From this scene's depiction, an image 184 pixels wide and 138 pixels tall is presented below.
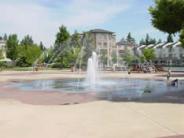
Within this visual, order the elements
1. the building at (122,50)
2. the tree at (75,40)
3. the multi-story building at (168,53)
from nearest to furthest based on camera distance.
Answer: the building at (122,50), the tree at (75,40), the multi-story building at (168,53)

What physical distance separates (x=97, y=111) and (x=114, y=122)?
249cm

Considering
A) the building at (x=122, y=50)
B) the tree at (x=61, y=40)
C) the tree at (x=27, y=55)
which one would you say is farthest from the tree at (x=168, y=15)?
the tree at (x=27, y=55)

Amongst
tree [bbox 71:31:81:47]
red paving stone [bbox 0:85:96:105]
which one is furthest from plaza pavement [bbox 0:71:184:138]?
tree [bbox 71:31:81:47]

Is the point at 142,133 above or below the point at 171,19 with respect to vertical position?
below

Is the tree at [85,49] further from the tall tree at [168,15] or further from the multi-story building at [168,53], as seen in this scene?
the tall tree at [168,15]

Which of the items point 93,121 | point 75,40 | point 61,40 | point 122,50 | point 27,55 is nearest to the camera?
point 93,121

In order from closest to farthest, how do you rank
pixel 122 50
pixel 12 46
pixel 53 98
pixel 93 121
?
pixel 93 121 < pixel 53 98 < pixel 12 46 < pixel 122 50

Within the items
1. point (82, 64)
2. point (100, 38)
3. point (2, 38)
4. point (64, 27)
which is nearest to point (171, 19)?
point (82, 64)

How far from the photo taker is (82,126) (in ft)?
39.5

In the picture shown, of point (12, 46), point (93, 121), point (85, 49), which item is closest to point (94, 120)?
point (93, 121)

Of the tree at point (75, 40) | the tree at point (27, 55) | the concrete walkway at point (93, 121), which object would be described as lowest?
the concrete walkway at point (93, 121)

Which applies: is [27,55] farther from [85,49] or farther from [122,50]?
[122,50]

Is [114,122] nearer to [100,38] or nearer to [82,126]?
[82,126]

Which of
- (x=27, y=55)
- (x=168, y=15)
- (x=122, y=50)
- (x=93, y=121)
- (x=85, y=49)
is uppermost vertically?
(x=122, y=50)
